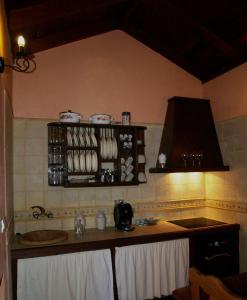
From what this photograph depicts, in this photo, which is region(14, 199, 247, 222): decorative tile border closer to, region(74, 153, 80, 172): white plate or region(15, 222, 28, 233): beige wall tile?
region(15, 222, 28, 233): beige wall tile

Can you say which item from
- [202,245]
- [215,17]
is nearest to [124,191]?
[202,245]

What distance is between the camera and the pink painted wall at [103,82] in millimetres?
2549

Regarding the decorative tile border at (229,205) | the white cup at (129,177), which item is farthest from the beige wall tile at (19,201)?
the decorative tile border at (229,205)

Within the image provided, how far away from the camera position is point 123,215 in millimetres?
2547

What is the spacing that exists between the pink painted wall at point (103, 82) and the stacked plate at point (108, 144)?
0.74 ft

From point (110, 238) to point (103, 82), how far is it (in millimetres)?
1469

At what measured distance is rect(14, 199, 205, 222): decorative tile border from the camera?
243 cm

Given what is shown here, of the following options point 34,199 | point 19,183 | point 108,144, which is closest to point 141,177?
point 108,144

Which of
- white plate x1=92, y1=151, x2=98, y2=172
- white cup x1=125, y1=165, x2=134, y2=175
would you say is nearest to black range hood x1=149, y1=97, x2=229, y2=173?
white cup x1=125, y1=165, x2=134, y2=175

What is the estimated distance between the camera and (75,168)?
8.03ft

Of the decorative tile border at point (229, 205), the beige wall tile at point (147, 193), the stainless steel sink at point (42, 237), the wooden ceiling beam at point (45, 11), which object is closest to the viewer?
the wooden ceiling beam at point (45, 11)

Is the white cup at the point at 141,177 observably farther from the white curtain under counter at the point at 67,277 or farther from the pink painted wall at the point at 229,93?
the pink painted wall at the point at 229,93

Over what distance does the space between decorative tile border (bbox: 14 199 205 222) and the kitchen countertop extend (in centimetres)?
16

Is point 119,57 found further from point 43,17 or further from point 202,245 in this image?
point 202,245
